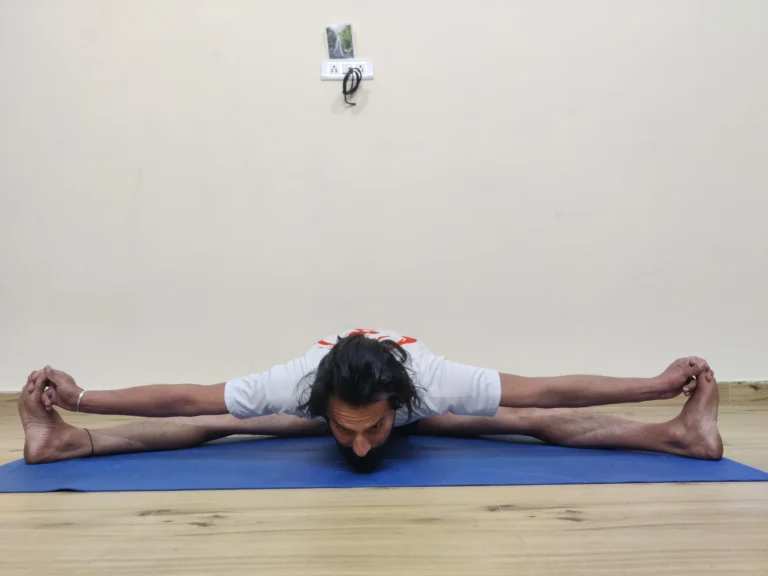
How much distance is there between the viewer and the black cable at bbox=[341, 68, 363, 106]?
296 cm

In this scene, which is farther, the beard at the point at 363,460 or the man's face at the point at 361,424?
the beard at the point at 363,460

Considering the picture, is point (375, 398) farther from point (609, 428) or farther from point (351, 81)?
point (351, 81)

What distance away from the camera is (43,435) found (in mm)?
1816

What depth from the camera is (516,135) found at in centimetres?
299

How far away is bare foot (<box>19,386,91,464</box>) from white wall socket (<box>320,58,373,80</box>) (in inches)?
74.0

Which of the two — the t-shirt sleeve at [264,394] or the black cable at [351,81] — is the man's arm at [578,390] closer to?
the t-shirt sleeve at [264,394]

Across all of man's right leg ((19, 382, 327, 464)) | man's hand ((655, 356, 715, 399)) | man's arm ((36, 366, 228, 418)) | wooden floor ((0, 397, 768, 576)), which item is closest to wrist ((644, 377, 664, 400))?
man's hand ((655, 356, 715, 399))

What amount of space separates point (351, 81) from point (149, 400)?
1.84 meters

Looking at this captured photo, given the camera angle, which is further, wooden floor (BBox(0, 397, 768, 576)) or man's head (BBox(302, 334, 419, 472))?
man's head (BBox(302, 334, 419, 472))

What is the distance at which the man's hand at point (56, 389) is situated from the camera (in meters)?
1.79

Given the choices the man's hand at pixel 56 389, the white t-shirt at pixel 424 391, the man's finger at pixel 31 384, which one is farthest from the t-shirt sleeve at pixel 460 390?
the man's finger at pixel 31 384

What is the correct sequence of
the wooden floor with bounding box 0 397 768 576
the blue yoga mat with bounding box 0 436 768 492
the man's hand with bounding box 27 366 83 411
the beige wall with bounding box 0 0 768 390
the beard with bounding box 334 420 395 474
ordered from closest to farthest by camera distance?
1. the wooden floor with bounding box 0 397 768 576
2. the blue yoga mat with bounding box 0 436 768 492
3. the beard with bounding box 334 420 395 474
4. the man's hand with bounding box 27 366 83 411
5. the beige wall with bounding box 0 0 768 390

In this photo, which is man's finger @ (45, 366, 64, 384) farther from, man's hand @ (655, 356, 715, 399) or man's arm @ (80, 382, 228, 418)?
man's hand @ (655, 356, 715, 399)

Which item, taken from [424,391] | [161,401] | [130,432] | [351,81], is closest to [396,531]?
[424,391]
